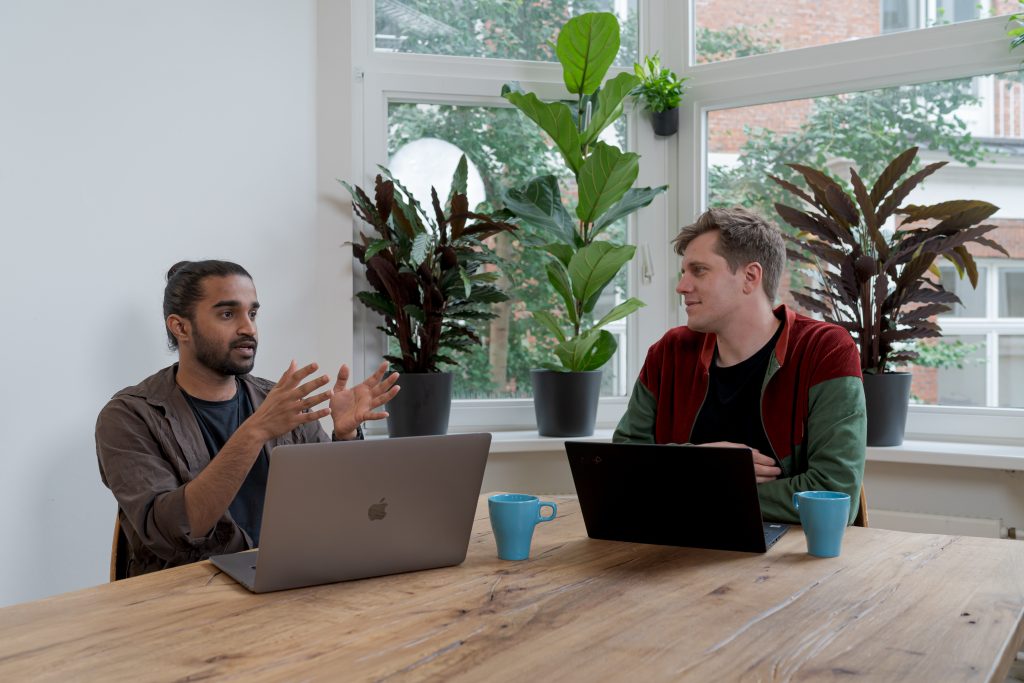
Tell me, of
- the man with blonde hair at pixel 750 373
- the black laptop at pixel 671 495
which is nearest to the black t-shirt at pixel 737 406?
the man with blonde hair at pixel 750 373

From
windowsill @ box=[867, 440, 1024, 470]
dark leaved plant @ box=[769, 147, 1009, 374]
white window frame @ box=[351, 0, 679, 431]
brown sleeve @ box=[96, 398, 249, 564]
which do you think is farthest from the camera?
white window frame @ box=[351, 0, 679, 431]

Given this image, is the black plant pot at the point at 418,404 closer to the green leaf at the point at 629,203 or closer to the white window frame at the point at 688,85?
the white window frame at the point at 688,85

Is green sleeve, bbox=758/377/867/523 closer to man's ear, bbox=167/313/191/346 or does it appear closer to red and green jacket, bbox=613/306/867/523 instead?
red and green jacket, bbox=613/306/867/523

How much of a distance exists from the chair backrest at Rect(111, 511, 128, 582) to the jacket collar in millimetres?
1377

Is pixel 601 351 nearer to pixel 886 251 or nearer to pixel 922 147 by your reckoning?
pixel 886 251

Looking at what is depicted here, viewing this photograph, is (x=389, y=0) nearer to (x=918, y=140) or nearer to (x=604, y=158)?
(x=604, y=158)

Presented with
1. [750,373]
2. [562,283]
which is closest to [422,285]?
[562,283]

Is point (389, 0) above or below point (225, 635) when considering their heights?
above

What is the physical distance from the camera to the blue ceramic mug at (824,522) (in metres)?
1.44

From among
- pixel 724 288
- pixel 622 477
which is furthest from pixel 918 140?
pixel 622 477

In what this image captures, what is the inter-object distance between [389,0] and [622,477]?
256 centimetres

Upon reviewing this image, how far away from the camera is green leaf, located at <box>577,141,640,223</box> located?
311cm

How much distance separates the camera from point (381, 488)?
1298 mm

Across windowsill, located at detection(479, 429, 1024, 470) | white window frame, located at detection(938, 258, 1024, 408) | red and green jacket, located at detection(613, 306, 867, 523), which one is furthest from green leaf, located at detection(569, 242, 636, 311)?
white window frame, located at detection(938, 258, 1024, 408)
